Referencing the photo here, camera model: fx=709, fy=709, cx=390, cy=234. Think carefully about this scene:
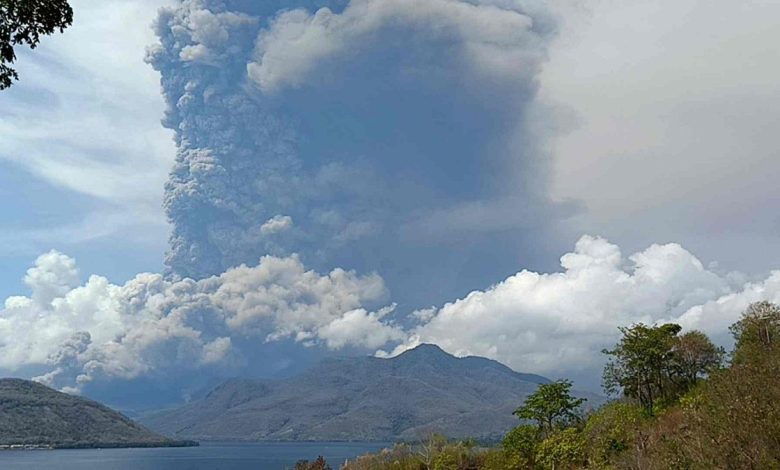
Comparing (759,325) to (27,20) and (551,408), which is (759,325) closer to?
(551,408)

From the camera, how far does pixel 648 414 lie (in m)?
96.9

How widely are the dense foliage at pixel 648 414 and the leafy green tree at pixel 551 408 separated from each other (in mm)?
139

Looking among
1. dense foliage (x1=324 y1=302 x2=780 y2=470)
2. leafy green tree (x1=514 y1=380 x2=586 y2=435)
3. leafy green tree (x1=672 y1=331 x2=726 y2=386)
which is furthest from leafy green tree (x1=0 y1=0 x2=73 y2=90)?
leafy green tree (x1=672 y1=331 x2=726 y2=386)

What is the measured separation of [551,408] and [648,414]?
43.7ft

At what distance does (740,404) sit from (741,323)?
233 ft

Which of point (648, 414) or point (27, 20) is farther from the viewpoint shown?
point (648, 414)

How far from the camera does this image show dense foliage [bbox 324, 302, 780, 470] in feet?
127

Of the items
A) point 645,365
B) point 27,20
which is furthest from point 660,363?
point 27,20

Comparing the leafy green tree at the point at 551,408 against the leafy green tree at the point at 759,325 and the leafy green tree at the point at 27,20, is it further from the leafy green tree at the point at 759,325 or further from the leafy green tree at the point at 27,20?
the leafy green tree at the point at 27,20

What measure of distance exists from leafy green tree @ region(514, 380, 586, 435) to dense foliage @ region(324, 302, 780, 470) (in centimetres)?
14

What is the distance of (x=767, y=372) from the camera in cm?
4066

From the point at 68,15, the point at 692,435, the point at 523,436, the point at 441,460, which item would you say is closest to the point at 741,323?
the point at 523,436

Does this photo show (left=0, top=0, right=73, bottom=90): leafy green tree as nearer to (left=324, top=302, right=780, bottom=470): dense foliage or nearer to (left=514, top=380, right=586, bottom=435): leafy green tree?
(left=324, top=302, right=780, bottom=470): dense foliage

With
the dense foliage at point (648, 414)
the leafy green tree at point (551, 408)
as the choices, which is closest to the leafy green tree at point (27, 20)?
the dense foliage at point (648, 414)
